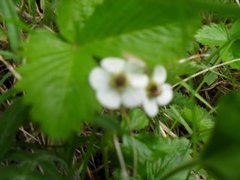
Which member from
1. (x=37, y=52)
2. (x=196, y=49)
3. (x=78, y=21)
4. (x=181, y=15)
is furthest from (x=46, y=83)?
(x=196, y=49)

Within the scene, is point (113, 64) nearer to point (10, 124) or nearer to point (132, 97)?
point (132, 97)

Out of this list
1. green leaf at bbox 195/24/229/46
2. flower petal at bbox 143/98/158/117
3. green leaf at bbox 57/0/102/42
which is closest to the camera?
flower petal at bbox 143/98/158/117

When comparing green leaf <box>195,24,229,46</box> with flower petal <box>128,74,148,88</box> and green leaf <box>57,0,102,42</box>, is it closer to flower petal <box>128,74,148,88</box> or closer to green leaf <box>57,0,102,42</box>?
green leaf <box>57,0,102,42</box>

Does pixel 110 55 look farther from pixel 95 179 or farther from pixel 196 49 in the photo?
pixel 196 49

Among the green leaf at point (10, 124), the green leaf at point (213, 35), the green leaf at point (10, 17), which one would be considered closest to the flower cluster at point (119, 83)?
the green leaf at point (10, 124)

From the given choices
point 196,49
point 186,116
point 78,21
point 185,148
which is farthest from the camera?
point 196,49

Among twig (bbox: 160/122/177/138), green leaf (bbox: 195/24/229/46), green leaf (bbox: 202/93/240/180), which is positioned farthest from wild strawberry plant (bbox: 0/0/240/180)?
green leaf (bbox: 195/24/229/46)

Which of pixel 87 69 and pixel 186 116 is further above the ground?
pixel 87 69
